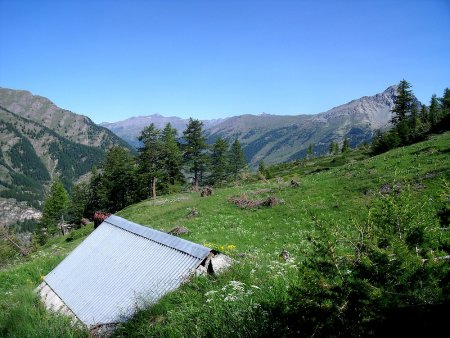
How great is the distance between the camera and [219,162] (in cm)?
10131

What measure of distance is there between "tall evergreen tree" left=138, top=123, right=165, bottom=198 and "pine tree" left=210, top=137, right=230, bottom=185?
25890 millimetres

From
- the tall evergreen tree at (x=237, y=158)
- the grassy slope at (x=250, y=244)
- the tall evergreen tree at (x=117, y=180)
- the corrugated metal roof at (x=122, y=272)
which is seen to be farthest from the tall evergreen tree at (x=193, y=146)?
the corrugated metal roof at (x=122, y=272)

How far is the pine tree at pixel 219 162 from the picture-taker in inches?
3969

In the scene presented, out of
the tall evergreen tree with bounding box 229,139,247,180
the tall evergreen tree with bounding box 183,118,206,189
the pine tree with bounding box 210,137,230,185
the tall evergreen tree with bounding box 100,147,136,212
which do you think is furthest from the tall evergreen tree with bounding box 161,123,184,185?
the tall evergreen tree with bounding box 229,139,247,180

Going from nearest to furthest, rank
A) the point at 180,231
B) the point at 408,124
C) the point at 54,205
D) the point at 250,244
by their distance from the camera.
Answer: the point at 250,244 < the point at 180,231 < the point at 408,124 < the point at 54,205

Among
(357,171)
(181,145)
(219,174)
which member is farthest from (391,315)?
(219,174)

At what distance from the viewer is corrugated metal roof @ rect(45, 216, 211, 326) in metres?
9.37

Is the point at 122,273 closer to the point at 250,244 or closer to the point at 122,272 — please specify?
the point at 122,272

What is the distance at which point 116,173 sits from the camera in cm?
8544

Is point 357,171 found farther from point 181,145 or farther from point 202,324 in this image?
point 181,145

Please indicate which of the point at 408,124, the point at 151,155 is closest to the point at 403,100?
the point at 408,124

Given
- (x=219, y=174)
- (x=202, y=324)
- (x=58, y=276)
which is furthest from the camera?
(x=219, y=174)

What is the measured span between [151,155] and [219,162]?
97.8 ft

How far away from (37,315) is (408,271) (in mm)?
10101
